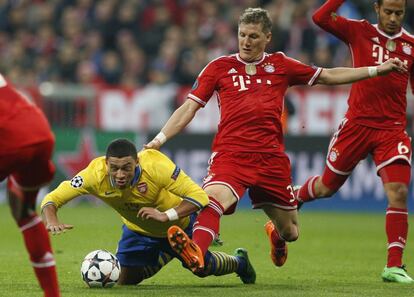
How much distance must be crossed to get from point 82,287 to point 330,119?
37.1 feet

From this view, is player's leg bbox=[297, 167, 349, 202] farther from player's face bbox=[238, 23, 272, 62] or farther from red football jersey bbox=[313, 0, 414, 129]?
player's face bbox=[238, 23, 272, 62]

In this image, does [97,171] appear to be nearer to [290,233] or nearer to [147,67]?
[290,233]

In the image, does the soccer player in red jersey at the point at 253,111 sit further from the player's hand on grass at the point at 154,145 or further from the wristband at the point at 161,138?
the player's hand on grass at the point at 154,145

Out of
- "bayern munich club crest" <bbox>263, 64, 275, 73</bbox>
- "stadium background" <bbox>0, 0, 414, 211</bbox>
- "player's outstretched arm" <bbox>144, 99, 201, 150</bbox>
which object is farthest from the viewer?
"stadium background" <bbox>0, 0, 414, 211</bbox>

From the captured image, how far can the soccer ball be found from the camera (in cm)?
897

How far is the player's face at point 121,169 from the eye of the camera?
8539 millimetres

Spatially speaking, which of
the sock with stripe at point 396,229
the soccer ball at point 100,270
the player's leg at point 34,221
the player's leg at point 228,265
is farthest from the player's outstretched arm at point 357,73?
the player's leg at point 34,221

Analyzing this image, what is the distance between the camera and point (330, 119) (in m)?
19.8

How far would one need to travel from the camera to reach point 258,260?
11922 mm

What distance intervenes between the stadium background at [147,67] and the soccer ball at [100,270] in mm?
9949

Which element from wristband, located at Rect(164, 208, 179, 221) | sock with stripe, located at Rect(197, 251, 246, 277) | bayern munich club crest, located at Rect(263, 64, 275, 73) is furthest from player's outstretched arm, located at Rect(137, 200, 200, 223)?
bayern munich club crest, located at Rect(263, 64, 275, 73)

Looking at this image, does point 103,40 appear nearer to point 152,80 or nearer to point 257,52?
point 152,80

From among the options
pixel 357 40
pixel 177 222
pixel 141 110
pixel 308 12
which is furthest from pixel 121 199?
pixel 308 12

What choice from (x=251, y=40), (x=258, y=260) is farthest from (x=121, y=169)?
(x=258, y=260)
